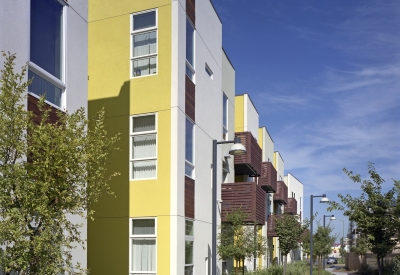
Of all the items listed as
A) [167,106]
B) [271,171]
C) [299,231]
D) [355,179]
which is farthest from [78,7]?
[299,231]

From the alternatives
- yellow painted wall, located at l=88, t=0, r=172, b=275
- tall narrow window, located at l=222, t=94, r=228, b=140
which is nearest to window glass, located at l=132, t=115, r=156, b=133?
yellow painted wall, located at l=88, t=0, r=172, b=275

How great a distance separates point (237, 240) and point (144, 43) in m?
8.55

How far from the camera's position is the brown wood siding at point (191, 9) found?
15705mm

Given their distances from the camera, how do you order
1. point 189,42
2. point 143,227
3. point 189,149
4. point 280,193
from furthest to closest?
point 280,193 < point 189,42 < point 189,149 < point 143,227

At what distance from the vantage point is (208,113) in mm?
18000

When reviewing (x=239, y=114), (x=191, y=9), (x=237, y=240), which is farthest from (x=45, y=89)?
(x=239, y=114)

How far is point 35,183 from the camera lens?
6.10m

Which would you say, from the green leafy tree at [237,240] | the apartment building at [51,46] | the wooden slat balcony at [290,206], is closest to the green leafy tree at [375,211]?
the green leafy tree at [237,240]

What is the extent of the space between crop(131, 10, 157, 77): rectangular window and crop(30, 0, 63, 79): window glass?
548cm

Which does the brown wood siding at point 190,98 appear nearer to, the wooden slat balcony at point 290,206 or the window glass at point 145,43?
the window glass at point 145,43

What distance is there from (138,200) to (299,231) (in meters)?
17.2

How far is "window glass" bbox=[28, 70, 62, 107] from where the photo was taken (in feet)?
28.2

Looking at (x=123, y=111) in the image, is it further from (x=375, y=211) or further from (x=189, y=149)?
(x=375, y=211)

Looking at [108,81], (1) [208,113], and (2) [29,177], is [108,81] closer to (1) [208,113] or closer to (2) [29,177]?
(1) [208,113]
